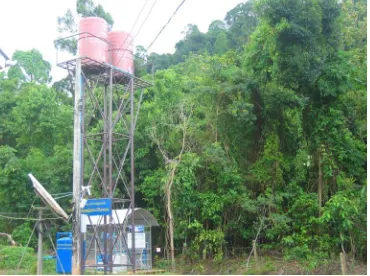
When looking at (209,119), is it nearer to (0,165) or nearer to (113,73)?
(113,73)

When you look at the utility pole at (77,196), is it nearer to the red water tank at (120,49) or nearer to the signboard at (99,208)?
the signboard at (99,208)

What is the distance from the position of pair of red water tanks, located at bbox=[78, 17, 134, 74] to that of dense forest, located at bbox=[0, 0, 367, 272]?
2135 mm

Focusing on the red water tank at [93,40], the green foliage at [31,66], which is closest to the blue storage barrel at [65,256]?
the red water tank at [93,40]

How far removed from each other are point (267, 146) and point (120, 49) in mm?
8195

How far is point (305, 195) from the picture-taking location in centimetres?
1972

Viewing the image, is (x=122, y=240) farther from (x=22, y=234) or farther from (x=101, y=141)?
(x=22, y=234)

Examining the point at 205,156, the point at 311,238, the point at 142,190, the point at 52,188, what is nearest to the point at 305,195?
the point at 311,238

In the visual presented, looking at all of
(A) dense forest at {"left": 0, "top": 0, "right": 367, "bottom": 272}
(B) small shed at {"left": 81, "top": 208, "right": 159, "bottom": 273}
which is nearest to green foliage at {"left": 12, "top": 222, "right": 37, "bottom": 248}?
(A) dense forest at {"left": 0, "top": 0, "right": 367, "bottom": 272}

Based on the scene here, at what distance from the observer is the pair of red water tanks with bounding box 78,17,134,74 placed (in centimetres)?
1633

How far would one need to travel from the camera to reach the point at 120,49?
17156 millimetres

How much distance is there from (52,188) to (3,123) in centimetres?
824

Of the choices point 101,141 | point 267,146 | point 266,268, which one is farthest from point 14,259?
point 267,146

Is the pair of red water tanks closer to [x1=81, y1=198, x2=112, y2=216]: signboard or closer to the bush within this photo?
[x1=81, y1=198, x2=112, y2=216]: signboard

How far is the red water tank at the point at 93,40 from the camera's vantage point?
16.3 meters
